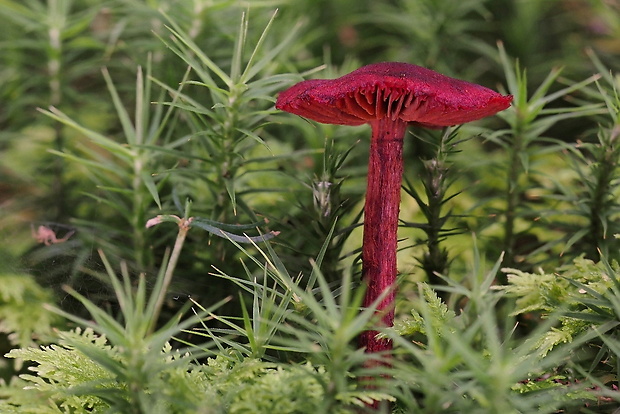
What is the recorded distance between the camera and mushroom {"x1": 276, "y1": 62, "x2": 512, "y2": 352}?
0.88m

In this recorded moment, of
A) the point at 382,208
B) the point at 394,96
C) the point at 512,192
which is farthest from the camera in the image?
the point at 512,192

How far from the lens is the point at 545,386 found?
83 centimetres

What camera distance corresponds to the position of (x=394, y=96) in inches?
35.9

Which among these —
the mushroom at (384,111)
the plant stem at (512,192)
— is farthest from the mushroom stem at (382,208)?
the plant stem at (512,192)

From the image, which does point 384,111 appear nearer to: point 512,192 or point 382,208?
point 382,208

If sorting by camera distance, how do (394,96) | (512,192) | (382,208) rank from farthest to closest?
1. (512,192)
2. (382,208)
3. (394,96)

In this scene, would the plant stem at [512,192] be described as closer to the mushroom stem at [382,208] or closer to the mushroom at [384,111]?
the mushroom at [384,111]

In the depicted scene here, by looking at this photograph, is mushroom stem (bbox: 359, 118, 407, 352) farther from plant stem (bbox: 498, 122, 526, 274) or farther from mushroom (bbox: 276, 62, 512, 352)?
plant stem (bbox: 498, 122, 526, 274)

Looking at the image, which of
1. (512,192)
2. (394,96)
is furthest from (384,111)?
(512,192)

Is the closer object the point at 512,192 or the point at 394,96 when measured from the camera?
the point at 394,96

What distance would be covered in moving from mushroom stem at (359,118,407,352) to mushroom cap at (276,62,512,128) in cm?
3

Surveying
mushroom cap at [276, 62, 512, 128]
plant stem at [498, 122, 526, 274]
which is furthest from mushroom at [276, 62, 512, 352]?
plant stem at [498, 122, 526, 274]

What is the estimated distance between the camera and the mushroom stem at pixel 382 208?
101cm

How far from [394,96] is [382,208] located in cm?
21
